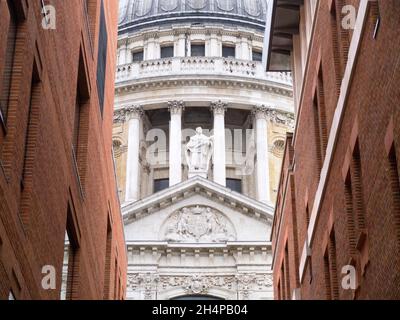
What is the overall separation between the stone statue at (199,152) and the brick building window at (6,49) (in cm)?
5547

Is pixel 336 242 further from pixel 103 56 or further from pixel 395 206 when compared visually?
pixel 103 56

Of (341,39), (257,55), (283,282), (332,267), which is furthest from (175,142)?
(341,39)

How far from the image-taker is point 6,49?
16.3 metres

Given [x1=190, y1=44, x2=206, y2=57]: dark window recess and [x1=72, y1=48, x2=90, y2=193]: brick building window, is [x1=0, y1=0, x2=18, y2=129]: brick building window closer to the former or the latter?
[x1=72, y1=48, x2=90, y2=193]: brick building window

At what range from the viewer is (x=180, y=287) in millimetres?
56031

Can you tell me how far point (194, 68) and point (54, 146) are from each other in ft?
215

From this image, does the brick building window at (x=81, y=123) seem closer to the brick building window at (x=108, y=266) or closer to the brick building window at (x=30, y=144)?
the brick building window at (x=30, y=144)

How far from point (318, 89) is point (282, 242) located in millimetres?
9643

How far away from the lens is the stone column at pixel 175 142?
77.3m

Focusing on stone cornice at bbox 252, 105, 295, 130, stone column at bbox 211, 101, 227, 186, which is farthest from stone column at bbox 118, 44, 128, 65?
stone cornice at bbox 252, 105, 295, 130

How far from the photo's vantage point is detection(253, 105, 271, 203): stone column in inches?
3034

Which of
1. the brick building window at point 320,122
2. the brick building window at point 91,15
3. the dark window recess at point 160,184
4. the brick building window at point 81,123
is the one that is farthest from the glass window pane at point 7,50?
the dark window recess at point 160,184

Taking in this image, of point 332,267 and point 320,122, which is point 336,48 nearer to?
point 320,122
